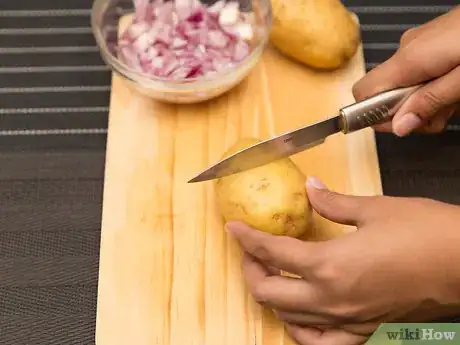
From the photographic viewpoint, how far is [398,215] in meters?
0.87

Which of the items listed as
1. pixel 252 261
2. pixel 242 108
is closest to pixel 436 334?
pixel 252 261

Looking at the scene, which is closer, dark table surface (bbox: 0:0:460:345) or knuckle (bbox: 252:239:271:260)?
knuckle (bbox: 252:239:271:260)

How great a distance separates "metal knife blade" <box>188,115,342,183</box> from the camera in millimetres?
965

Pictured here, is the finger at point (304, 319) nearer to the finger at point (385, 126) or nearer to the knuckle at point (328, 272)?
the knuckle at point (328, 272)

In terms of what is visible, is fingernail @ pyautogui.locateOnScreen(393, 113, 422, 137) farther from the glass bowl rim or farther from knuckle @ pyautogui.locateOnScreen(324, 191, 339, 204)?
the glass bowl rim

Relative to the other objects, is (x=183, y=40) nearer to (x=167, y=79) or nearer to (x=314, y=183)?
(x=167, y=79)

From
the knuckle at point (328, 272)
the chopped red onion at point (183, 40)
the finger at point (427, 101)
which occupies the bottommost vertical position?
the knuckle at point (328, 272)

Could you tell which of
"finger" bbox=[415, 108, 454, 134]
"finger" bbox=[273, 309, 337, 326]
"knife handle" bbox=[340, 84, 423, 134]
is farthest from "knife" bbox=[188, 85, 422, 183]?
"finger" bbox=[273, 309, 337, 326]

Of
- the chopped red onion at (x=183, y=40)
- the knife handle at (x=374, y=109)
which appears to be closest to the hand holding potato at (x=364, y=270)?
the knife handle at (x=374, y=109)

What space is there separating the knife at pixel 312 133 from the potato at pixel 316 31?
7.8 inches

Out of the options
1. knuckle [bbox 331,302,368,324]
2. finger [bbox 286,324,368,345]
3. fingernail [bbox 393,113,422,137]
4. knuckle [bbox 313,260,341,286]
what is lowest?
finger [bbox 286,324,368,345]

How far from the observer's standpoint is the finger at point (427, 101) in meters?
0.99

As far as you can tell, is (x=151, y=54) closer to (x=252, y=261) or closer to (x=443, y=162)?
(x=252, y=261)

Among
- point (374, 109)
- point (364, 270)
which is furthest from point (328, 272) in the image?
point (374, 109)
